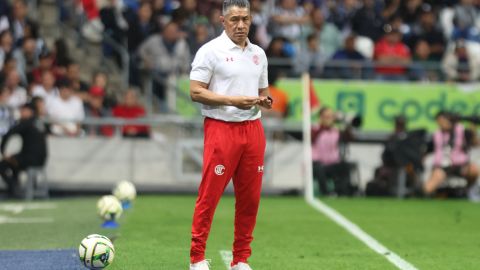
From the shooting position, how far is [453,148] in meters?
19.4

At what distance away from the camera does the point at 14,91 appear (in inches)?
773

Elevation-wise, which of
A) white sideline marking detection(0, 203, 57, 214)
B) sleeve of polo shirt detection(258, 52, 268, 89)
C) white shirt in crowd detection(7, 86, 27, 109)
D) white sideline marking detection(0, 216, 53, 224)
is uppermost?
sleeve of polo shirt detection(258, 52, 268, 89)

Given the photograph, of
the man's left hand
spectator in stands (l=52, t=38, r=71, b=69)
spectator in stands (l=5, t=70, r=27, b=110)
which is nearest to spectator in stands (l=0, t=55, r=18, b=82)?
spectator in stands (l=5, t=70, r=27, b=110)

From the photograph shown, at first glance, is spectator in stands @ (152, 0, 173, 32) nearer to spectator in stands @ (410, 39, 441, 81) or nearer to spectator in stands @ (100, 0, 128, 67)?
spectator in stands @ (100, 0, 128, 67)

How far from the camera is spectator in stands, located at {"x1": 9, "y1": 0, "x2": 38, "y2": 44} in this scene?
21.2 meters

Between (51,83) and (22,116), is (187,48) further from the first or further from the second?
(22,116)

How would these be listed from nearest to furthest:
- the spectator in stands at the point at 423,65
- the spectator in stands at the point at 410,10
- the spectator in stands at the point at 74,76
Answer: the spectator in stands at the point at 74,76, the spectator in stands at the point at 423,65, the spectator in stands at the point at 410,10

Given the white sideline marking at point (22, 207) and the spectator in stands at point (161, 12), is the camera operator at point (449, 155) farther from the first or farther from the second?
the white sideline marking at point (22, 207)

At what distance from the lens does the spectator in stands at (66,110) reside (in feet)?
63.9

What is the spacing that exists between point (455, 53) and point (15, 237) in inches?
499

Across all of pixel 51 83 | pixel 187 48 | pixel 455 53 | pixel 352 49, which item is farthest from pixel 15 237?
pixel 455 53

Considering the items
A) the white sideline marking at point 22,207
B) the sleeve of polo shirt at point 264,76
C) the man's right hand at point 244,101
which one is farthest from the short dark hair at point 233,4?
the white sideline marking at point 22,207

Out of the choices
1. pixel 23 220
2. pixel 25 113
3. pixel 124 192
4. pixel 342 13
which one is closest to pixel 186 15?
pixel 342 13

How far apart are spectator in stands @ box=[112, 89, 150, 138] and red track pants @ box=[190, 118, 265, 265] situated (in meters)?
10.8
